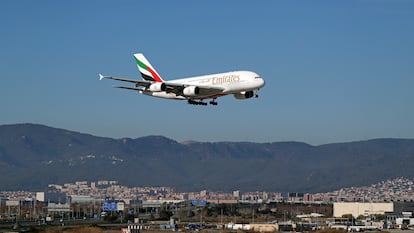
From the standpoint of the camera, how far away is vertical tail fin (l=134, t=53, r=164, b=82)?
352 ft

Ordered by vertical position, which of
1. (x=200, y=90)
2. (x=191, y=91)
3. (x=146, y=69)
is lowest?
(x=191, y=91)

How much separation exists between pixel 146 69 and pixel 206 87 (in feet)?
57.9

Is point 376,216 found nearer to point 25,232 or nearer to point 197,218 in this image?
point 197,218

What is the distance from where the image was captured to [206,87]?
9425 cm

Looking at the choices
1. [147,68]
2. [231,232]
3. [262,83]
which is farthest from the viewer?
[231,232]

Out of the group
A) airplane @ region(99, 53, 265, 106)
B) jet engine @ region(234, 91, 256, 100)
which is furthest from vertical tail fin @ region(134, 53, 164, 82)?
jet engine @ region(234, 91, 256, 100)

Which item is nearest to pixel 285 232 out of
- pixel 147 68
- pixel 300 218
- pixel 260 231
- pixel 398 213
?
pixel 260 231

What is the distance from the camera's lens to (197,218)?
610 ft

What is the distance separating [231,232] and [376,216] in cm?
6913

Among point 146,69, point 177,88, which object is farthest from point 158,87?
point 146,69

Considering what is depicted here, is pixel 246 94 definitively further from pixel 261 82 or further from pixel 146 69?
pixel 146 69

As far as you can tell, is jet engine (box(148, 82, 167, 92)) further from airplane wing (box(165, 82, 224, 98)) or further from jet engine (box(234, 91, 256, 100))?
jet engine (box(234, 91, 256, 100))

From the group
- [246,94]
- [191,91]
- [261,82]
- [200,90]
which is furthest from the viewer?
[200,90]

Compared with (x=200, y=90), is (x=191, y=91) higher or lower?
lower
